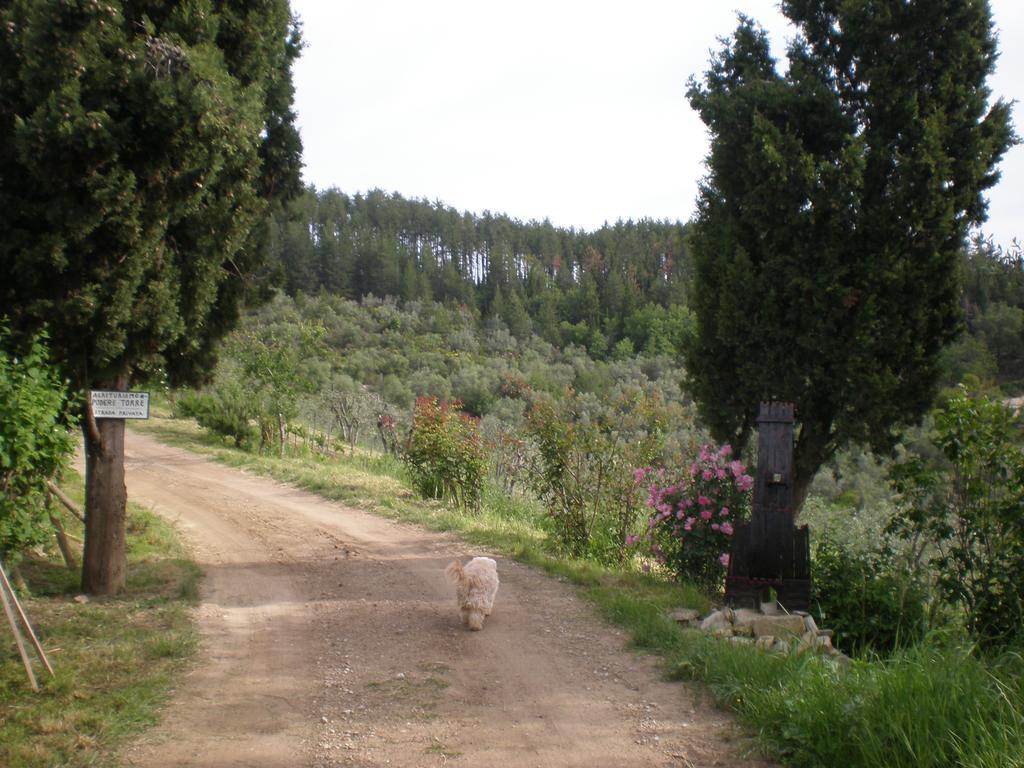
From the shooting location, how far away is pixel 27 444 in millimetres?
5668

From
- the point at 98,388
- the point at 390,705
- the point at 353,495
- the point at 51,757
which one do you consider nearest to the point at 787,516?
the point at 390,705

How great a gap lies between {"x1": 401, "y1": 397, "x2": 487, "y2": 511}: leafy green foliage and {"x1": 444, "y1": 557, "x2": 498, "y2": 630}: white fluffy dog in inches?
253

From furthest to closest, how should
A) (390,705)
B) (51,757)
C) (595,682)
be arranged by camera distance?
(595,682) < (390,705) < (51,757)

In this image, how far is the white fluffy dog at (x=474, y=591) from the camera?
7086mm

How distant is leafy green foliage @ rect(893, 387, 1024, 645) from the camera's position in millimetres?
6742

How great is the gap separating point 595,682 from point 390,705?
4.85 feet

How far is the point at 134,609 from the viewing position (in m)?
7.37

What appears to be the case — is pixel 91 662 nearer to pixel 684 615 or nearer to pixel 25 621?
pixel 25 621

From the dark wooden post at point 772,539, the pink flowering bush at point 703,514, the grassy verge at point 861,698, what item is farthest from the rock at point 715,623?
the pink flowering bush at point 703,514

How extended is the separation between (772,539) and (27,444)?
601cm

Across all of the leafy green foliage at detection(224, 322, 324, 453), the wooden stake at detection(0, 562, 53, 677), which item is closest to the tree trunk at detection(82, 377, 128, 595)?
the wooden stake at detection(0, 562, 53, 677)

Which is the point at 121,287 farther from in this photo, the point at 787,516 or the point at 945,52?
the point at 945,52

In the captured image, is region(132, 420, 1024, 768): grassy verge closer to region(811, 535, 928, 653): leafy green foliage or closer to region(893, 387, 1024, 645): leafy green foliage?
region(811, 535, 928, 653): leafy green foliage

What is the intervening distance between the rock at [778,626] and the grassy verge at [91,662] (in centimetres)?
441
